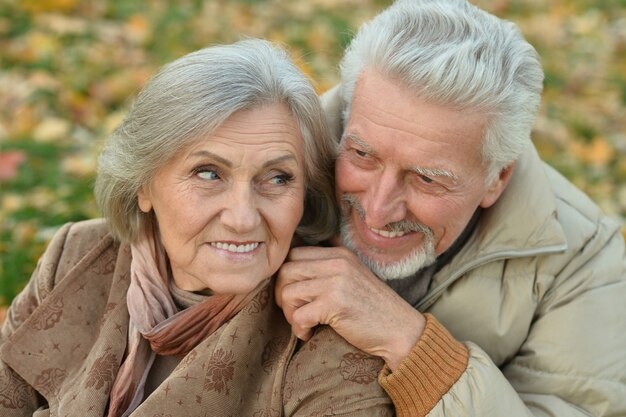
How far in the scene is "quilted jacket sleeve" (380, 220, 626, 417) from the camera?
107 inches

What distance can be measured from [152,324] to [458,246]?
3.72 ft

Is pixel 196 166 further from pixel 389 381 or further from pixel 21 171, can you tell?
pixel 21 171

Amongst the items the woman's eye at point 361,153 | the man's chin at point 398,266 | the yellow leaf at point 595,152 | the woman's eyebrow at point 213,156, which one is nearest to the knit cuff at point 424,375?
the man's chin at point 398,266

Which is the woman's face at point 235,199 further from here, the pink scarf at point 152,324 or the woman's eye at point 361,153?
the woman's eye at point 361,153

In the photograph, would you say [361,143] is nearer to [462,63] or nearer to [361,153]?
[361,153]

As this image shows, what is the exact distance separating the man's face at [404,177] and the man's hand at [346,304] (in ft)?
0.54

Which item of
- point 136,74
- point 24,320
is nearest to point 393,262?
point 24,320

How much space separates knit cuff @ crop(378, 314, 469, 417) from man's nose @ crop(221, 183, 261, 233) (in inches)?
24.5

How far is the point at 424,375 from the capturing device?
271 centimetres

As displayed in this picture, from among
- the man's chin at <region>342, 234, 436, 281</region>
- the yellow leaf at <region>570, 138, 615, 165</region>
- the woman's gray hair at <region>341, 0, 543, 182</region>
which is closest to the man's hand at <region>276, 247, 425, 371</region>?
the man's chin at <region>342, 234, 436, 281</region>

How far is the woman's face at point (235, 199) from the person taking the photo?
2.60 metres

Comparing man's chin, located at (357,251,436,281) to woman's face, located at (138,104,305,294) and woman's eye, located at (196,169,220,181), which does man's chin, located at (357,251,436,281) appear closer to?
woman's face, located at (138,104,305,294)

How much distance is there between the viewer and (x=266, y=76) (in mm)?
2643

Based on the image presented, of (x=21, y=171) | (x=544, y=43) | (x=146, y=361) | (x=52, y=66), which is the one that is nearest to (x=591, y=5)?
(x=544, y=43)
